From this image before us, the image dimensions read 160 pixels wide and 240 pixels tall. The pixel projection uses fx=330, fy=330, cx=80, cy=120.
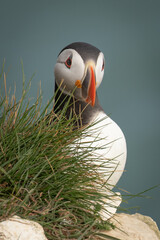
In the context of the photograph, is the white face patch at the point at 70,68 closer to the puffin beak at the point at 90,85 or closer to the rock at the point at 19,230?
the puffin beak at the point at 90,85

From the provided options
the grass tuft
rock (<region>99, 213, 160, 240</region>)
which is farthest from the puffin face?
rock (<region>99, 213, 160, 240</region>)

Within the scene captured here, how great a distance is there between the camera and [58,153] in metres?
0.78

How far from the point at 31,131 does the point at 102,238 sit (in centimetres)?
30

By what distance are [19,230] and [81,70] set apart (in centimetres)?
64

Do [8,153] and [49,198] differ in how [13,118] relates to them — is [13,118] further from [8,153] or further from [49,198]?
[49,198]

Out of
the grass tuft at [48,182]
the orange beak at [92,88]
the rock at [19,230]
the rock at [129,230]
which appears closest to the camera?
the rock at [19,230]

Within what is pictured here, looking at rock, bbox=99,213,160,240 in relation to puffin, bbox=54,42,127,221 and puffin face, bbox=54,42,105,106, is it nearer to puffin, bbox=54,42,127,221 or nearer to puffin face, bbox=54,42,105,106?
puffin, bbox=54,42,127,221

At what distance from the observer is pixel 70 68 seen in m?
1.13

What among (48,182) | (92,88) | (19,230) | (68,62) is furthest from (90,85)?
(19,230)

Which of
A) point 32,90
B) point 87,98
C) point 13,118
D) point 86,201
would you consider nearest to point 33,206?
point 86,201

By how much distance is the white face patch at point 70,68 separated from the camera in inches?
43.6

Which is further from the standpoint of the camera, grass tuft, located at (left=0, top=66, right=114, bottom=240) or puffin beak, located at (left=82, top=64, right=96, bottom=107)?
puffin beak, located at (left=82, top=64, right=96, bottom=107)

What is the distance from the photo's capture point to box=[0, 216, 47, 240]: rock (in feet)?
1.88

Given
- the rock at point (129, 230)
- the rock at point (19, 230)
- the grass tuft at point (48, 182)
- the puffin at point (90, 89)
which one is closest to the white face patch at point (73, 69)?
the puffin at point (90, 89)
